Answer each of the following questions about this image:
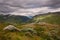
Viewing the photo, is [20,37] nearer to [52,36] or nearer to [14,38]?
[14,38]

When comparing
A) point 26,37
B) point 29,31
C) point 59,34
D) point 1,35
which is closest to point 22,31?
point 29,31

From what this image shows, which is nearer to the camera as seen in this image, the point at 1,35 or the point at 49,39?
the point at 1,35

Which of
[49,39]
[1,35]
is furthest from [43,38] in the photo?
[1,35]

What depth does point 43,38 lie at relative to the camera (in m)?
30.1

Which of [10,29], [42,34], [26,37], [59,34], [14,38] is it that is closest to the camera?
[14,38]

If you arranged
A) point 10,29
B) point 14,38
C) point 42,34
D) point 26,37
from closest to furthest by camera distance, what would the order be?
point 14,38, point 26,37, point 10,29, point 42,34

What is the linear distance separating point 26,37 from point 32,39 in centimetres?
114

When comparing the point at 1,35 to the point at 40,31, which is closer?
the point at 1,35

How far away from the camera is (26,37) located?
27.4 meters

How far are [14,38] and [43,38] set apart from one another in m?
7.02

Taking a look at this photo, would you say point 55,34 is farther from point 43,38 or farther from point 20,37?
point 20,37

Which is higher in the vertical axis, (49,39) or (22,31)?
(22,31)

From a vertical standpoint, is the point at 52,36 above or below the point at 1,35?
below

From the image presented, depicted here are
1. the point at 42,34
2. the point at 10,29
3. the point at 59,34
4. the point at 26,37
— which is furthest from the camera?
the point at 59,34
